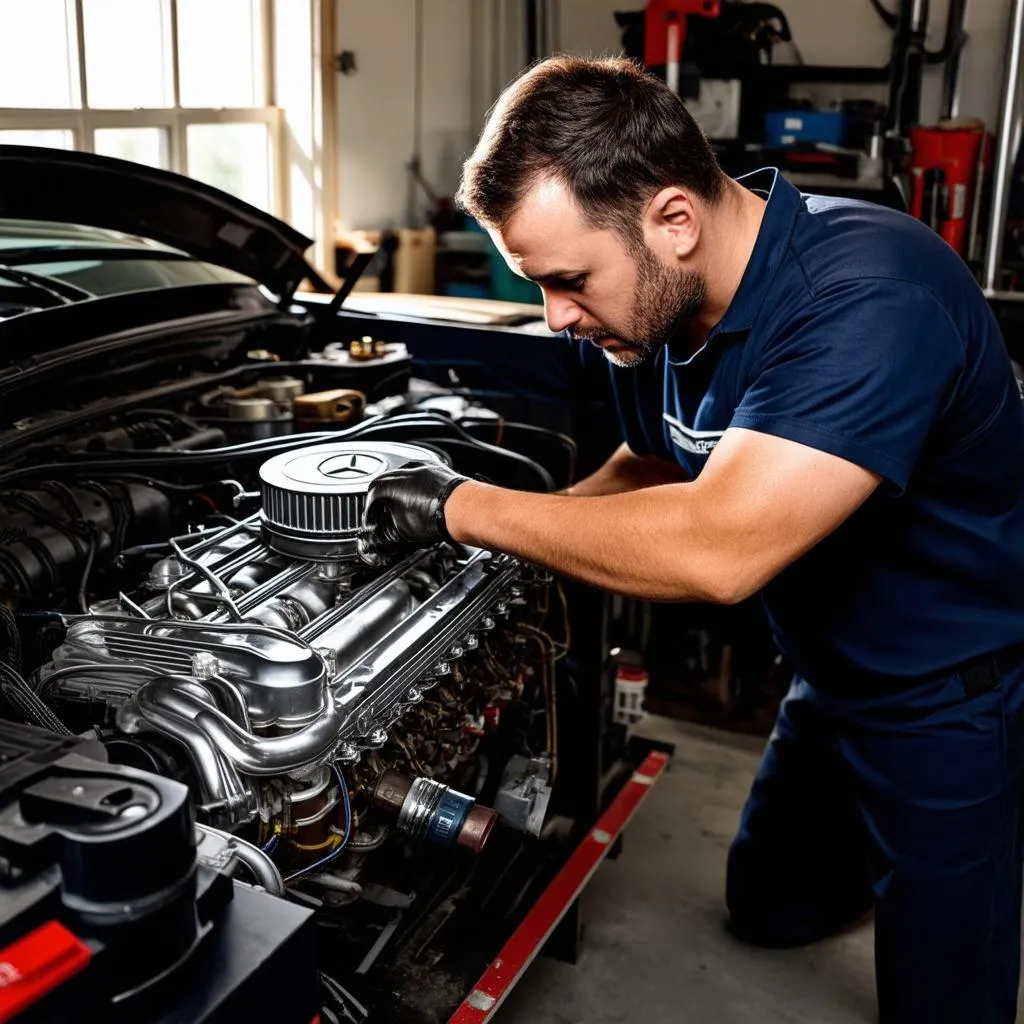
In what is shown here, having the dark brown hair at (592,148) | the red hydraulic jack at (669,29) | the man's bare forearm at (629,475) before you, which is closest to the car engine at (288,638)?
the man's bare forearm at (629,475)

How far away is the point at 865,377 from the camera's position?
1.44 m

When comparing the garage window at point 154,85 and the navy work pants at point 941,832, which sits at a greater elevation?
the garage window at point 154,85

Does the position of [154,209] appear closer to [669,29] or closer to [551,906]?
[551,906]

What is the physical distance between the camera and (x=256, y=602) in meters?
1.57

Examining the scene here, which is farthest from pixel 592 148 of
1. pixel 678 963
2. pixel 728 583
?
pixel 678 963

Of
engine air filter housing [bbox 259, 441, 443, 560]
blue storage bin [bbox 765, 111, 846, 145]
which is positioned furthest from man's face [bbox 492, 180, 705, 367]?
blue storage bin [bbox 765, 111, 846, 145]

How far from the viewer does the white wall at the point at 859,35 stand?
18.4ft

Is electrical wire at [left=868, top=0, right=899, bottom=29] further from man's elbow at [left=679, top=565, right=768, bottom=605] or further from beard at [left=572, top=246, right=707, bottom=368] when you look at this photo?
man's elbow at [left=679, top=565, right=768, bottom=605]

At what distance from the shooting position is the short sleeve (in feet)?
4.69

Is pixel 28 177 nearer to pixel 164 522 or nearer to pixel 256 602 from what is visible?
pixel 164 522

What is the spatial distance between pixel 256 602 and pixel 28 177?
2.98 feet

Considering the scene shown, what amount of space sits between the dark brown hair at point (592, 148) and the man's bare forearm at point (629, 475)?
0.64 metres

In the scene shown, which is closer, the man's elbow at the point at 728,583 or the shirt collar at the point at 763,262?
the man's elbow at the point at 728,583

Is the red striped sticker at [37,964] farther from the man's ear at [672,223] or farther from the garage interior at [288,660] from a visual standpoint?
the man's ear at [672,223]
